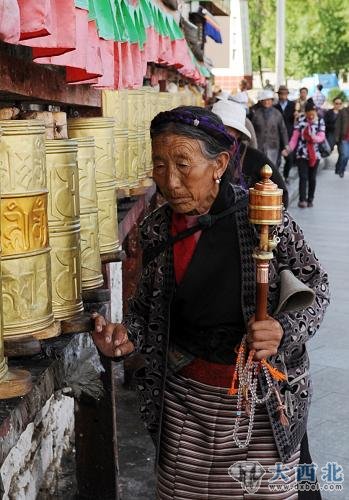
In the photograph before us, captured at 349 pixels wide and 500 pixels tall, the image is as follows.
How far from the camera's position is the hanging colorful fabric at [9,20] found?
5.38 feet

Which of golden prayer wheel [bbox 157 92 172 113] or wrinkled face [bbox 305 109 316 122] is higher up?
golden prayer wheel [bbox 157 92 172 113]

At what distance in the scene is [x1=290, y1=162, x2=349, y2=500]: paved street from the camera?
453 centimetres

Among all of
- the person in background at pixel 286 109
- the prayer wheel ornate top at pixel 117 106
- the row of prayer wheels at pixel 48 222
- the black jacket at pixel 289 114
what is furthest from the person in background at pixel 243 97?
the row of prayer wheels at pixel 48 222

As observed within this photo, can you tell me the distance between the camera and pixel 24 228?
1.97 metres

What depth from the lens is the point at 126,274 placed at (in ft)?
20.1

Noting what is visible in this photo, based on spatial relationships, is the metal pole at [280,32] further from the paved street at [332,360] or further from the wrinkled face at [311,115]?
the paved street at [332,360]

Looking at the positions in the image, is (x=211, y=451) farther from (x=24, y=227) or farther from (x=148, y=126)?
(x=148, y=126)

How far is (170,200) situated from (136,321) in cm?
45

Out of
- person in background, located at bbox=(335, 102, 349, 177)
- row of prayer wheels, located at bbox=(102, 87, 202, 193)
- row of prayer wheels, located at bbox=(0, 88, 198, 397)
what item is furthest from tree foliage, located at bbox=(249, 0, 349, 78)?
row of prayer wheels, located at bbox=(0, 88, 198, 397)

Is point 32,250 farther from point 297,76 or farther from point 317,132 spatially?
point 297,76

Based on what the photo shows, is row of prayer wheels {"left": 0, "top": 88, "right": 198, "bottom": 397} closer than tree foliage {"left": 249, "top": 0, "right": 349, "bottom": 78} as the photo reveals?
Yes

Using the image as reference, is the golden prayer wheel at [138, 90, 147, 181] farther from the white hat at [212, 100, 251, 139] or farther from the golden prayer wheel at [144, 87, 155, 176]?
the white hat at [212, 100, 251, 139]

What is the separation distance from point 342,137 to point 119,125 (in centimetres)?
1524

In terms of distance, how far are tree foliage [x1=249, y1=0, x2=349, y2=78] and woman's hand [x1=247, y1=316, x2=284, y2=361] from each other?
35238 mm
